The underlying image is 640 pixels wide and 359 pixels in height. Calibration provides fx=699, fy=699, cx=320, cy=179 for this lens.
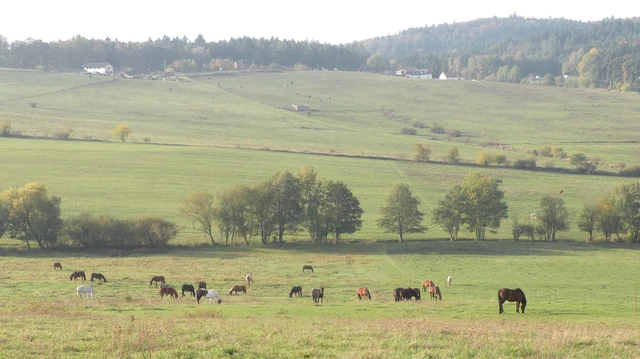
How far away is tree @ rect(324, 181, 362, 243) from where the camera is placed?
66625mm

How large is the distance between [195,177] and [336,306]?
61976 millimetres

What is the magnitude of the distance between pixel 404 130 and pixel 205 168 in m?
54.9

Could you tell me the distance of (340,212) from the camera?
66750 millimetres

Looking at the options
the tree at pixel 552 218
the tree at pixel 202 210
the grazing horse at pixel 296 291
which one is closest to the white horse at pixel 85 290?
the grazing horse at pixel 296 291

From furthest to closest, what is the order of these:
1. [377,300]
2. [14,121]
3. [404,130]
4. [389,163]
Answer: [404,130]
[14,121]
[389,163]
[377,300]

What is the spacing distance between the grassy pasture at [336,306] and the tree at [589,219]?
5.14m

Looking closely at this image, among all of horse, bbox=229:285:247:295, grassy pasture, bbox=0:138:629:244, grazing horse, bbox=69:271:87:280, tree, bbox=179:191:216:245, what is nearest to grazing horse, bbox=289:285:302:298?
horse, bbox=229:285:247:295

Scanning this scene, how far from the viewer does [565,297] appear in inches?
1448

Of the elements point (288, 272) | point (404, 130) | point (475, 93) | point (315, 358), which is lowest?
point (288, 272)

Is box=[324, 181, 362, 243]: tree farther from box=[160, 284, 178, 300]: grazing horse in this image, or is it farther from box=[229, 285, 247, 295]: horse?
box=[160, 284, 178, 300]: grazing horse

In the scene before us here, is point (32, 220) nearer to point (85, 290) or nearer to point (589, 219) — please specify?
point (85, 290)

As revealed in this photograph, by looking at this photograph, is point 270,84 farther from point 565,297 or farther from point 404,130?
point 565,297

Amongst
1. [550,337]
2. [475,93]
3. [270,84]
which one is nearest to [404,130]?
[475,93]

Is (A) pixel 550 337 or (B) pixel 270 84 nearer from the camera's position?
(A) pixel 550 337
